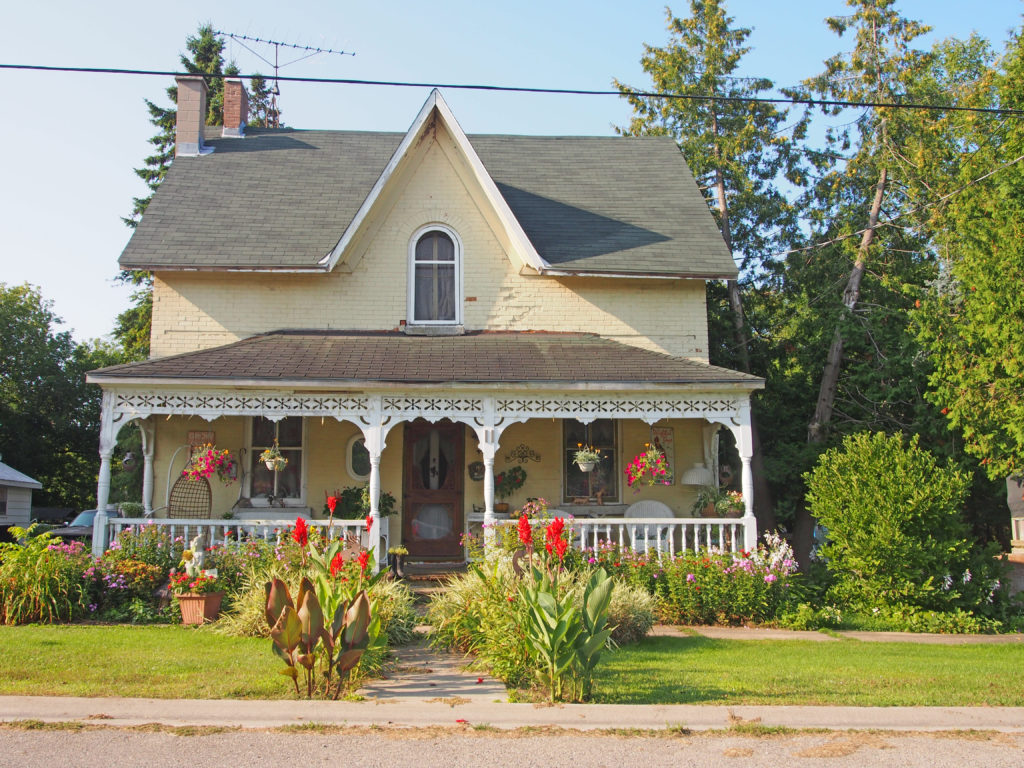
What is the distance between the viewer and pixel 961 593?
12.0 meters

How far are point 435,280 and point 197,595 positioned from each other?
7388 millimetres

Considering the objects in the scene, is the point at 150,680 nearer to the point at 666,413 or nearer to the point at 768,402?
the point at 666,413

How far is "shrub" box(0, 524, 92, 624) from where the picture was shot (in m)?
10.3


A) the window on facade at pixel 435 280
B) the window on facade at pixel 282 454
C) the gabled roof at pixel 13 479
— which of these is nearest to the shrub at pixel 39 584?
the window on facade at pixel 282 454

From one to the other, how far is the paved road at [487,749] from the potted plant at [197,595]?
169 inches

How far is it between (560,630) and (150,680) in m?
3.64

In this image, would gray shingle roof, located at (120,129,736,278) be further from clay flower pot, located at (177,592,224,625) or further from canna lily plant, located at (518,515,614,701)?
canna lily plant, located at (518,515,614,701)

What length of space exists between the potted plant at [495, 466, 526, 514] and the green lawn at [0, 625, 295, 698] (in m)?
6.14

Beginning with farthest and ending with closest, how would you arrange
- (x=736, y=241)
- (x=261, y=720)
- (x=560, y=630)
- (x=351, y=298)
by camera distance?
(x=736, y=241)
(x=351, y=298)
(x=560, y=630)
(x=261, y=720)

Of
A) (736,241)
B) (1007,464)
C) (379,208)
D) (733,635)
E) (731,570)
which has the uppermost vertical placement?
(736,241)

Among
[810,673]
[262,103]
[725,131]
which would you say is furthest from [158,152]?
[810,673]

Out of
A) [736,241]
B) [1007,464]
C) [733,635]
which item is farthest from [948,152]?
[733,635]

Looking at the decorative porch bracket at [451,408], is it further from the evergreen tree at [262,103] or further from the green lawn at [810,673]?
the evergreen tree at [262,103]

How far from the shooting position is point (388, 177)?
15.0 m
